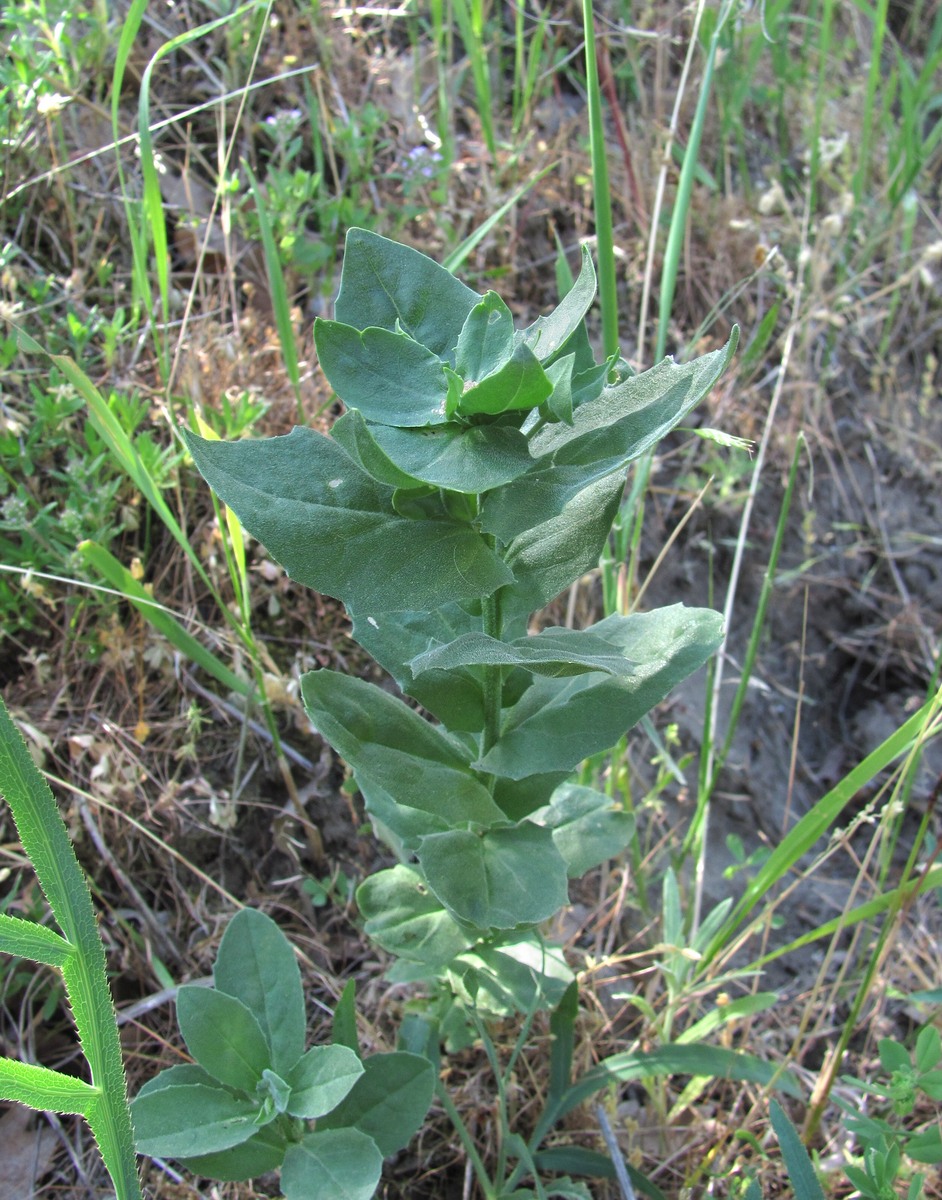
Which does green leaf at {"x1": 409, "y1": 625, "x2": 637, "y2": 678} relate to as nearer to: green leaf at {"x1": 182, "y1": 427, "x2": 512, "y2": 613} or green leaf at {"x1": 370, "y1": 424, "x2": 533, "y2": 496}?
green leaf at {"x1": 182, "y1": 427, "x2": 512, "y2": 613}

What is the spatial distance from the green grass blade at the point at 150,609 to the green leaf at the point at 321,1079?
2.34ft

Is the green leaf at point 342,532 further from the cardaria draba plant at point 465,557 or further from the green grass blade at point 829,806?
the green grass blade at point 829,806

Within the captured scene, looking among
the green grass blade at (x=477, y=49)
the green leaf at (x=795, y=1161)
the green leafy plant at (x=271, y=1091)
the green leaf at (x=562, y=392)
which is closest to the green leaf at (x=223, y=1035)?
the green leafy plant at (x=271, y=1091)

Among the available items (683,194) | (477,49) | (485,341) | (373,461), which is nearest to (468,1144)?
(373,461)

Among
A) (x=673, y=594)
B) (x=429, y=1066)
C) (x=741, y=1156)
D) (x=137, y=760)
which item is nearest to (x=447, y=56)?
(x=673, y=594)

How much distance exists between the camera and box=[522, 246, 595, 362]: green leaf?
4.13ft

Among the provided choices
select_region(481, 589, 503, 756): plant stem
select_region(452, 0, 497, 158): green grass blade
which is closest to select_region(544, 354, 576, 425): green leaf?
select_region(481, 589, 503, 756): plant stem

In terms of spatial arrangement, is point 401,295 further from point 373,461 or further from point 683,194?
point 683,194

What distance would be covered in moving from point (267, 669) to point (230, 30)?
1.74 metres

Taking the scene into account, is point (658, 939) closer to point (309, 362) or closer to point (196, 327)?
point (309, 362)

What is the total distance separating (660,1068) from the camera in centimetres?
187

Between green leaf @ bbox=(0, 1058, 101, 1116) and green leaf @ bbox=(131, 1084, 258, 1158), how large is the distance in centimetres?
36

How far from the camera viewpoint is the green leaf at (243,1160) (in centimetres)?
153

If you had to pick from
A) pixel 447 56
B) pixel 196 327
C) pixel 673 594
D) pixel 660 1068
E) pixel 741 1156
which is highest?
pixel 447 56
